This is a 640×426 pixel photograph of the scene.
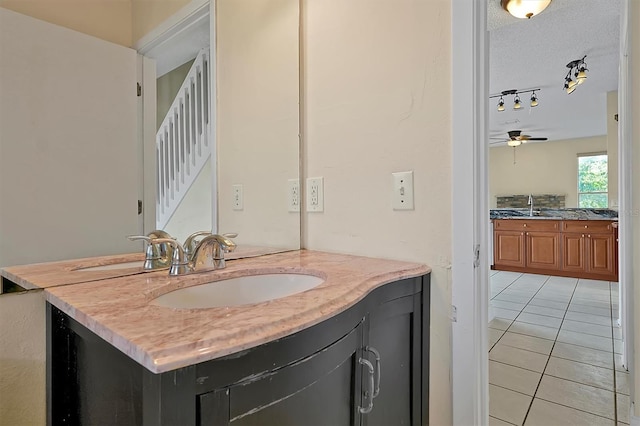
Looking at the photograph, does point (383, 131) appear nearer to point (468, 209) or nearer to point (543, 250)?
point (468, 209)

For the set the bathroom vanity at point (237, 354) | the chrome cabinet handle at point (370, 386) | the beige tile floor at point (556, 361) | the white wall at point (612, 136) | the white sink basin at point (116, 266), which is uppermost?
the white wall at point (612, 136)

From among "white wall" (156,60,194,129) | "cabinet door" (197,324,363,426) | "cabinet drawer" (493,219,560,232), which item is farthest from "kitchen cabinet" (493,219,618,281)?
"white wall" (156,60,194,129)

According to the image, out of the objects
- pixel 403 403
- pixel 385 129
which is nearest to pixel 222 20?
pixel 385 129

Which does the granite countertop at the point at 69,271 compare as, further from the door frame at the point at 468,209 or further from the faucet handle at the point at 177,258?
the door frame at the point at 468,209

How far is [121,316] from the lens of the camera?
570mm

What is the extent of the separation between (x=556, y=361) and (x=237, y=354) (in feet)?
8.09

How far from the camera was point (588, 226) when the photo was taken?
15.1ft

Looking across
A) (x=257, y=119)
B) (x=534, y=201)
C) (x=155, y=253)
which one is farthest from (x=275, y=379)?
(x=534, y=201)

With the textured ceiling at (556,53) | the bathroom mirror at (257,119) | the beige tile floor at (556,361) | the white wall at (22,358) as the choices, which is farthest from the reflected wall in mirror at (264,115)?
the textured ceiling at (556,53)

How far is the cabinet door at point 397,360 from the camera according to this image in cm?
87

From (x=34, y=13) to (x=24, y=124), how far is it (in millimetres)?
261

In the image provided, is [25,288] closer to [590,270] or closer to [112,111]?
[112,111]

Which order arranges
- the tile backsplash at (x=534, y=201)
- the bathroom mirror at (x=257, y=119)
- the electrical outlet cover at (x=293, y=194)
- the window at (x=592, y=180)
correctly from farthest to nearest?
the tile backsplash at (x=534, y=201), the window at (x=592, y=180), the electrical outlet cover at (x=293, y=194), the bathroom mirror at (x=257, y=119)

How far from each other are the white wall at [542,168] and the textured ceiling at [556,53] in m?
2.15
